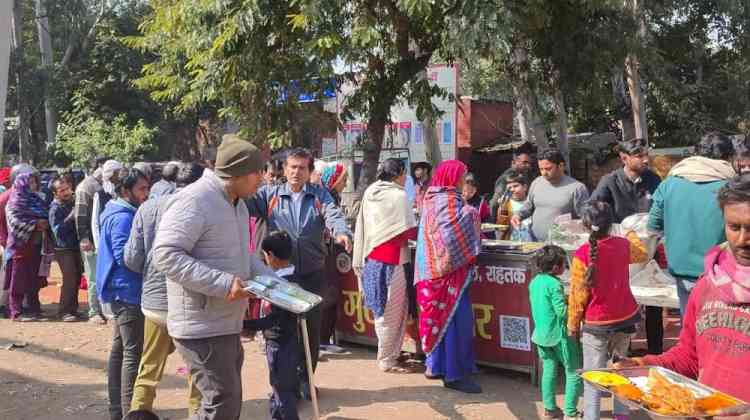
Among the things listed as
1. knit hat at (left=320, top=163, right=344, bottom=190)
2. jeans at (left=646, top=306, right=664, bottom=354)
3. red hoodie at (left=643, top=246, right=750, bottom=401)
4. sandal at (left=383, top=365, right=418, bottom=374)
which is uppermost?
knit hat at (left=320, top=163, right=344, bottom=190)

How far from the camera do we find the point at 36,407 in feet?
18.7

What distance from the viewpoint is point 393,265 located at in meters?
5.93

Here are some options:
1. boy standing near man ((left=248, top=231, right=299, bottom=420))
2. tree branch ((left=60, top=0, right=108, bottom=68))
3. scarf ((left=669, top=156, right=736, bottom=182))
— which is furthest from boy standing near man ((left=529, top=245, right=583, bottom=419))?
tree branch ((left=60, top=0, right=108, bottom=68))

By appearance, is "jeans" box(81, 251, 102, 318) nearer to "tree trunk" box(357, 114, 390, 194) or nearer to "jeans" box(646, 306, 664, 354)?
"tree trunk" box(357, 114, 390, 194)

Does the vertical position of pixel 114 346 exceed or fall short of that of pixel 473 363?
it exceeds it

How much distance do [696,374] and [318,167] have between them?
482cm

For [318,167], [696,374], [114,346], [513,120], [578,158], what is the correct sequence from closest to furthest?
[696,374], [114,346], [318,167], [578,158], [513,120]

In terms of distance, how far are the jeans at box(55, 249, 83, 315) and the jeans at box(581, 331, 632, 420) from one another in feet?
21.5

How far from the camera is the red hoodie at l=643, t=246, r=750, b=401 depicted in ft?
7.06

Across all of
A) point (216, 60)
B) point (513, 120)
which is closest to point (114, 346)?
point (216, 60)

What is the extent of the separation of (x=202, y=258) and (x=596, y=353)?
8.07 ft

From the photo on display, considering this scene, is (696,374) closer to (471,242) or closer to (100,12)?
(471,242)

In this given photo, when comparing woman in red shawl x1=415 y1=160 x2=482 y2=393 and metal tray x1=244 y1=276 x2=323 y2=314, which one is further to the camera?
woman in red shawl x1=415 y1=160 x2=482 y2=393

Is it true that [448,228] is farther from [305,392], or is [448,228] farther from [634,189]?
[634,189]
